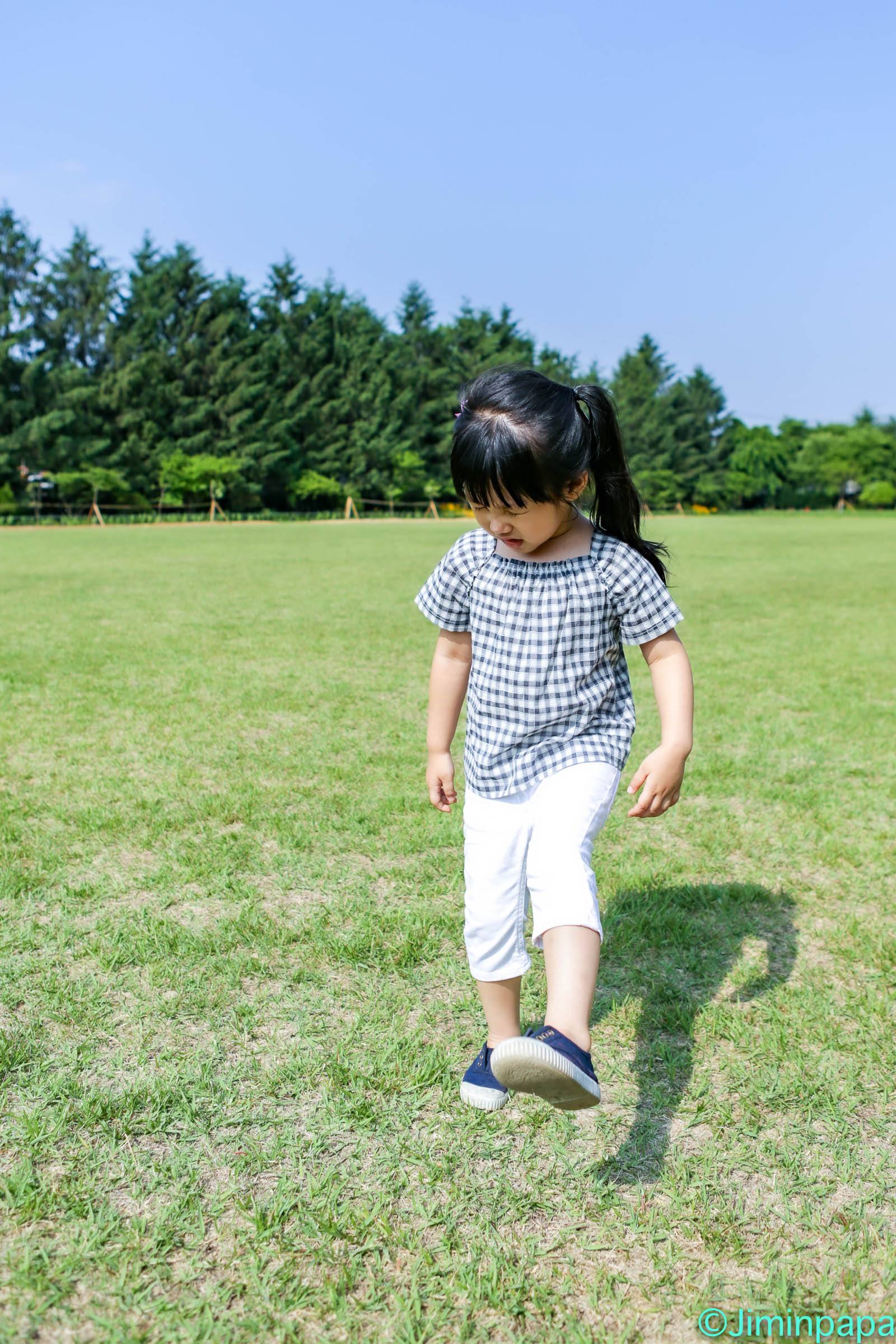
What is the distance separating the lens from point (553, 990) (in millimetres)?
1905

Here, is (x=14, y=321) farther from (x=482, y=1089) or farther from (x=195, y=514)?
(x=482, y=1089)

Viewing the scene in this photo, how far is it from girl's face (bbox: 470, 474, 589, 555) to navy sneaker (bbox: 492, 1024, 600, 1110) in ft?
3.34

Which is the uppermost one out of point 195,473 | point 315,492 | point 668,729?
point 195,473

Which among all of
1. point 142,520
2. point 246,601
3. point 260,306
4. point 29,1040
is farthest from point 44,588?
point 260,306

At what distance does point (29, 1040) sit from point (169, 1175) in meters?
0.67

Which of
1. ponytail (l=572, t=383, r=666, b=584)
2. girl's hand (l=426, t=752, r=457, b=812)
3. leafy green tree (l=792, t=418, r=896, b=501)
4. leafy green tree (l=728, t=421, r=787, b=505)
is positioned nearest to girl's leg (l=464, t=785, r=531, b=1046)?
girl's hand (l=426, t=752, r=457, b=812)

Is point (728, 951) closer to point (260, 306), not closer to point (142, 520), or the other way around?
point (142, 520)

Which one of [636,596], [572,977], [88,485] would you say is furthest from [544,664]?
[88,485]

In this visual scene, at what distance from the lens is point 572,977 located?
1.91m

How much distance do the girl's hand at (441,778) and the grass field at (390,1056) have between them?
23.3 inches

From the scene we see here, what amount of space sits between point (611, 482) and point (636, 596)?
296 mm

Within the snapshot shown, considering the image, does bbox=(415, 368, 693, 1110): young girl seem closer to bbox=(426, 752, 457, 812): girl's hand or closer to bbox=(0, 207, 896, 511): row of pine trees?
bbox=(426, 752, 457, 812): girl's hand

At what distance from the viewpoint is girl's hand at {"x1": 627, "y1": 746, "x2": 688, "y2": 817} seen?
6.80 feet

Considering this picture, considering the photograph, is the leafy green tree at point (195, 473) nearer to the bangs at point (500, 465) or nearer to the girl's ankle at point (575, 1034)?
the bangs at point (500, 465)
